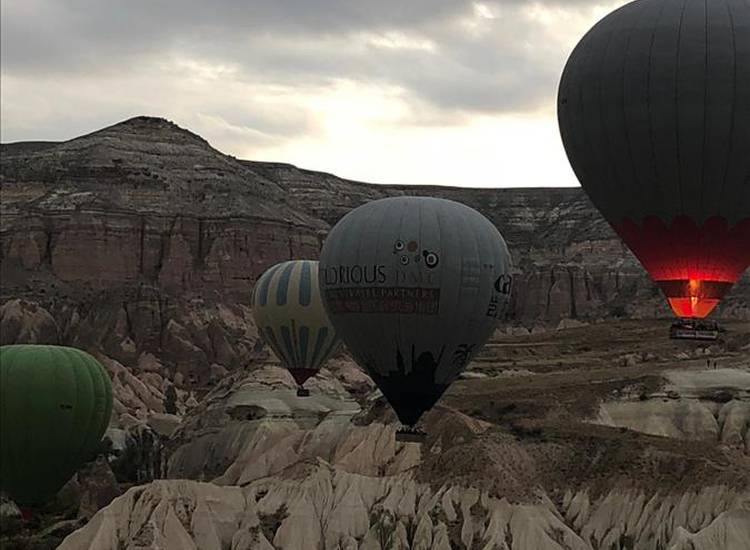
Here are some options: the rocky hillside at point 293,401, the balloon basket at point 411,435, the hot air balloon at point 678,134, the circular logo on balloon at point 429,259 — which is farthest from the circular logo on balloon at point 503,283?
the rocky hillside at point 293,401

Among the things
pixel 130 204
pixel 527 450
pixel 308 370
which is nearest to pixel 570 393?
pixel 527 450

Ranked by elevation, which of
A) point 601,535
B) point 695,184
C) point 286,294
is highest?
point 695,184

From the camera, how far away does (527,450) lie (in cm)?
5406

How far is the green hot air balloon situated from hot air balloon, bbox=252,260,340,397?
19.4 meters

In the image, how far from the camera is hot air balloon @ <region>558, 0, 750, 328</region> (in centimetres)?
3628

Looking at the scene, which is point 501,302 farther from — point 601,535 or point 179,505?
point 179,505

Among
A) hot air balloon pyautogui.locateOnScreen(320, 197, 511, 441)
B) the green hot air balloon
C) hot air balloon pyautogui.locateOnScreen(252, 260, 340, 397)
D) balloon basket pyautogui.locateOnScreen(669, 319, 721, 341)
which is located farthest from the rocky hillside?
hot air balloon pyautogui.locateOnScreen(320, 197, 511, 441)

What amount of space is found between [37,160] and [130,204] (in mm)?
17824

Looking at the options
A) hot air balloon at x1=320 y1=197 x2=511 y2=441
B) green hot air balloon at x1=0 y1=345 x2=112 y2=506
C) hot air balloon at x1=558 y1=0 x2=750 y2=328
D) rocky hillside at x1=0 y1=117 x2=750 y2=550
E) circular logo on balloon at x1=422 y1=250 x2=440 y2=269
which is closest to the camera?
hot air balloon at x1=558 y1=0 x2=750 y2=328

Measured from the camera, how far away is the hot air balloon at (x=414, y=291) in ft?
125

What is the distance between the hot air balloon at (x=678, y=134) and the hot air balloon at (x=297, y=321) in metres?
31.6

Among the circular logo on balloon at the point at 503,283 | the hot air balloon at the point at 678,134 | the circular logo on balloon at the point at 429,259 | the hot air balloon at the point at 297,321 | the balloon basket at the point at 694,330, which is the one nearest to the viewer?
the hot air balloon at the point at 678,134

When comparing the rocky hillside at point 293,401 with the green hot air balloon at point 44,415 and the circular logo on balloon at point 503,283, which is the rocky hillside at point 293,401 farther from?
the circular logo on balloon at point 503,283

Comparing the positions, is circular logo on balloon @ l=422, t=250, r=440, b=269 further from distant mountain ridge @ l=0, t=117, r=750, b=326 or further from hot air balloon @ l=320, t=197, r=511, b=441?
distant mountain ridge @ l=0, t=117, r=750, b=326
